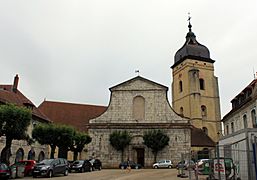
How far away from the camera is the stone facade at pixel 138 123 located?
3619 cm

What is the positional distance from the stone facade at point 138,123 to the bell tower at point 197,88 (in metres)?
20.9

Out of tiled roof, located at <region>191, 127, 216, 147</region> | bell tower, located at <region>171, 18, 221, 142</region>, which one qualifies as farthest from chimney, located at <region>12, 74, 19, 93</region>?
bell tower, located at <region>171, 18, 221, 142</region>

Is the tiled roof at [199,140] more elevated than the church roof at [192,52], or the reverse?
the church roof at [192,52]

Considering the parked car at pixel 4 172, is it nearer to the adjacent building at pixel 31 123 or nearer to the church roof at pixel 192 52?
the adjacent building at pixel 31 123

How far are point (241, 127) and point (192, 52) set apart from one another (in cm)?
3164

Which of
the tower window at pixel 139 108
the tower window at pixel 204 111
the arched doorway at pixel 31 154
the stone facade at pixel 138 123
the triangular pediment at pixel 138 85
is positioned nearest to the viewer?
the arched doorway at pixel 31 154

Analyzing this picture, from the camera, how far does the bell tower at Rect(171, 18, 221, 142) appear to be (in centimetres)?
5797

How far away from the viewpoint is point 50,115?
4859 cm

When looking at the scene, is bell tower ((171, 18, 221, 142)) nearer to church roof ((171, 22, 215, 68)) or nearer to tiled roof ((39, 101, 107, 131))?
church roof ((171, 22, 215, 68))

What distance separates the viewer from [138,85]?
3850cm

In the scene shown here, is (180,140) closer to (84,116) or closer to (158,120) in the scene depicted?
(158,120)

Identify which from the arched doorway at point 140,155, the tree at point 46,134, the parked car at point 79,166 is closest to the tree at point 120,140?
the arched doorway at point 140,155

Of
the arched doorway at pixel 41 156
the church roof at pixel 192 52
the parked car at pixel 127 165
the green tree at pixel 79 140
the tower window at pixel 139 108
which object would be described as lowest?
the parked car at pixel 127 165

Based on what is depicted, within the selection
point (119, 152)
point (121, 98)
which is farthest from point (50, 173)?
point (121, 98)
